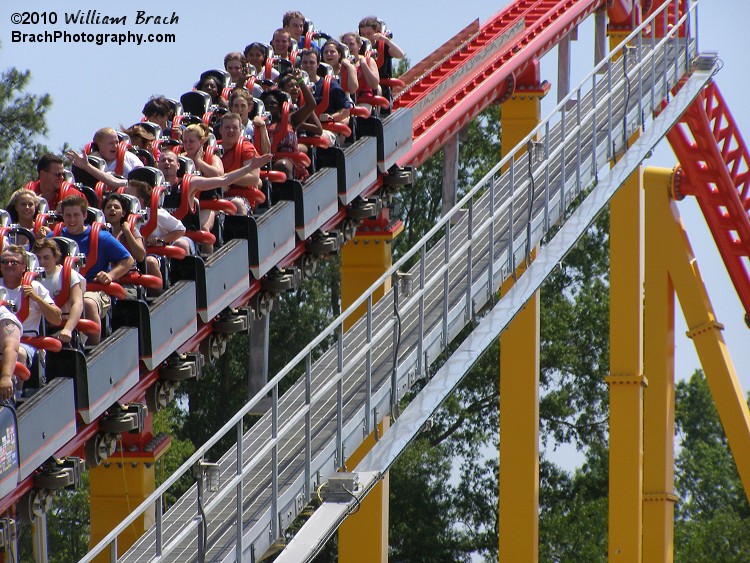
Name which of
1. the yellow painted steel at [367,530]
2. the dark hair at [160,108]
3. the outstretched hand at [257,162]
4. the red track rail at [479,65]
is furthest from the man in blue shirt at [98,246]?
the yellow painted steel at [367,530]

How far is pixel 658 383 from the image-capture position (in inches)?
487

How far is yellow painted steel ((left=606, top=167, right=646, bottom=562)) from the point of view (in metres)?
11.8

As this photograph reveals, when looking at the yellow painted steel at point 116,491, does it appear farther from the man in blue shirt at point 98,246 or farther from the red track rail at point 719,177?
the red track rail at point 719,177

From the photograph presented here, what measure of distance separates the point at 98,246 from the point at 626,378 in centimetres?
628

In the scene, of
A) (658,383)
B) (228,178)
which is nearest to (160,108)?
(228,178)

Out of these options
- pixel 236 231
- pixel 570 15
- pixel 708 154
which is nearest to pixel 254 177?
pixel 236 231

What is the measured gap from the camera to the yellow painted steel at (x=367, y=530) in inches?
380

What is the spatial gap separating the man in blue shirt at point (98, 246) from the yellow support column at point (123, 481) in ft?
7.30

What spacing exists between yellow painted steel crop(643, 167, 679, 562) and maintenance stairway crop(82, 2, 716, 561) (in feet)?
7.57

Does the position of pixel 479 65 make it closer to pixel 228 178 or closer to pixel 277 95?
pixel 277 95

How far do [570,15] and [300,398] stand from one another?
5.21m

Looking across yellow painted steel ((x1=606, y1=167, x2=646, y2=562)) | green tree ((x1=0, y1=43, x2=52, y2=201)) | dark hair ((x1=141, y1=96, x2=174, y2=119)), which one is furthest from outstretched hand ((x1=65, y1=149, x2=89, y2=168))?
green tree ((x1=0, y1=43, x2=52, y2=201))

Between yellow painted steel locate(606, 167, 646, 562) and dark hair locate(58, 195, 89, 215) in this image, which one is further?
yellow painted steel locate(606, 167, 646, 562)

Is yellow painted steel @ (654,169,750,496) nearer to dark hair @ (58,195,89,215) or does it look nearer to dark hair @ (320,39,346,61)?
dark hair @ (320,39,346,61)
